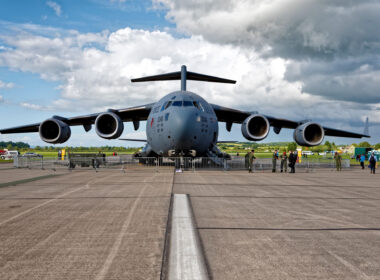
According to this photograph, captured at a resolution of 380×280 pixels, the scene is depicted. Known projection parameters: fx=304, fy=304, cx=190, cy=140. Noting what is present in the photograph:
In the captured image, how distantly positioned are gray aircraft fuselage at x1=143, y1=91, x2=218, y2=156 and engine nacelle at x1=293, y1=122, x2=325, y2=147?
6443 millimetres

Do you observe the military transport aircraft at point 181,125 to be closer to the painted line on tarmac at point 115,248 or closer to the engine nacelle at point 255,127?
the engine nacelle at point 255,127

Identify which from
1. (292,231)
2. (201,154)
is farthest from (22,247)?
(201,154)

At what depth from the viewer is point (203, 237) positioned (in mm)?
4262

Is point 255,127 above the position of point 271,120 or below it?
below

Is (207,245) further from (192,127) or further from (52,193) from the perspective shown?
(192,127)

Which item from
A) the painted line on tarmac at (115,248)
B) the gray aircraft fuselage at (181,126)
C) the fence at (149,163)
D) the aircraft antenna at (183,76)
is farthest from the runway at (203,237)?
the aircraft antenna at (183,76)

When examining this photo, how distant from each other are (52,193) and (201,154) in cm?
1076

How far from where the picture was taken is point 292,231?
4.67 metres

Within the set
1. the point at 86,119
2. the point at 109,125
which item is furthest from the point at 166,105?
the point at 86,119

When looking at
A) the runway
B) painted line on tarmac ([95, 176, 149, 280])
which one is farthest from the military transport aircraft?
painted line on tarmac ([95, 176, 149, 280])

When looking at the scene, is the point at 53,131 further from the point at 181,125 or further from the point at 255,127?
the point at 255,127

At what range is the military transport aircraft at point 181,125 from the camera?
15969mm

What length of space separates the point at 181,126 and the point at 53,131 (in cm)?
963

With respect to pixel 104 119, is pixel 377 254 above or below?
below
